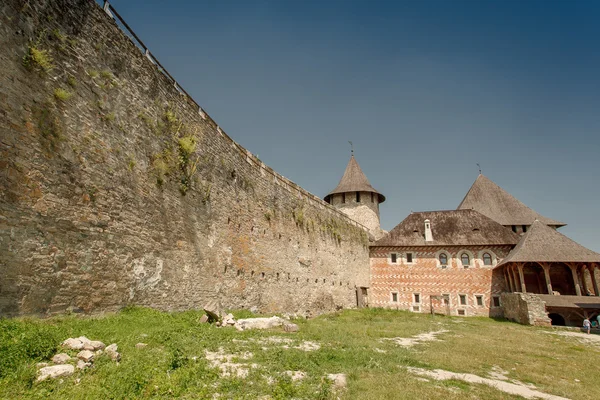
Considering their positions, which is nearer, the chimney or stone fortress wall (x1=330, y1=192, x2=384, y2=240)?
the chimney

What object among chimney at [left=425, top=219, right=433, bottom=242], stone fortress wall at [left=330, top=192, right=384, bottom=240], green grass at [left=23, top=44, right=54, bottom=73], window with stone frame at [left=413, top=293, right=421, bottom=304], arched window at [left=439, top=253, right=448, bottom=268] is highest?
stone fortress wall at [left=330, top=192, right=384, bottom=240]

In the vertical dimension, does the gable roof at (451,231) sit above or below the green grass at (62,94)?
above

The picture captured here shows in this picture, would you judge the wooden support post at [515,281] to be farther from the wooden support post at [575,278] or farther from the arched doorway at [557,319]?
the wooden support post at [575,278]

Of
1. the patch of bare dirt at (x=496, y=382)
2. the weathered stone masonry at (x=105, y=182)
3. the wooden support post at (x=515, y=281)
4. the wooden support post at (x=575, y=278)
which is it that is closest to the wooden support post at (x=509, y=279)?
the wooden support post at (x=515, y=281)

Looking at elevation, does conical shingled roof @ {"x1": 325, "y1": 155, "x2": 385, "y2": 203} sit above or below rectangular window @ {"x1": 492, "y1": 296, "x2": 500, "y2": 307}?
above

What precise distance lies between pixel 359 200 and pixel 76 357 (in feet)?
89.3

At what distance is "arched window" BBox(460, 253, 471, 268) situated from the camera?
934 inches

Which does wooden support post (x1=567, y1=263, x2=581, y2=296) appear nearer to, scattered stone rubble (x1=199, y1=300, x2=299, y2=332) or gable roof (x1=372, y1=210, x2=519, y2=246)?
gable roof (x1=372, y1=210, x2=519, y2=246)

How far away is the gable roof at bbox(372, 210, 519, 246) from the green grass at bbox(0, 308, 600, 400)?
1637cm

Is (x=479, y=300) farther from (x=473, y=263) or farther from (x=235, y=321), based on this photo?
(x=235, y=321)

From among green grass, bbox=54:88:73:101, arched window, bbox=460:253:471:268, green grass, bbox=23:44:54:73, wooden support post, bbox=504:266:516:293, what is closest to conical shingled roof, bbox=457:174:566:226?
arched window, bbox=460:253:471:268

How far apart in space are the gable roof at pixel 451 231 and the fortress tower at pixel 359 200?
113 inches

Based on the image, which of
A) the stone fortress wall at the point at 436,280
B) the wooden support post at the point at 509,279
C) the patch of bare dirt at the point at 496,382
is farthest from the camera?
the stone fortress wall at the point at 436,280

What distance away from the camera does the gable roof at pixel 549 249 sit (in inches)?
735
